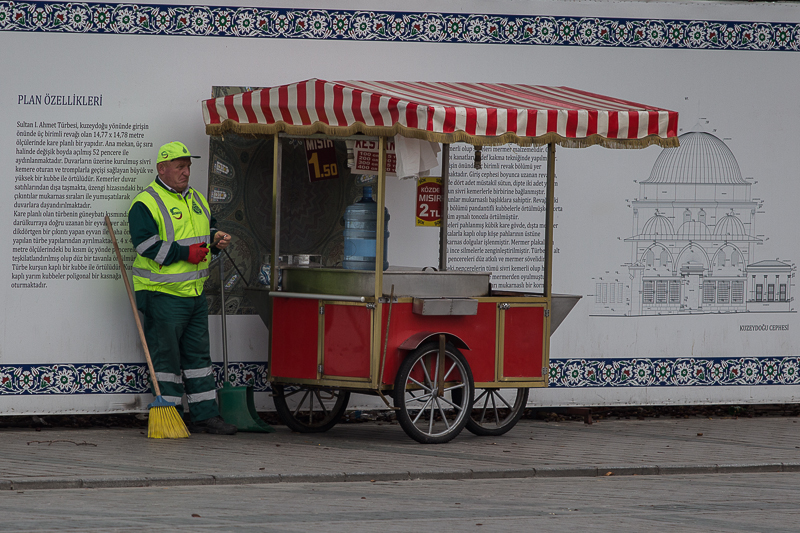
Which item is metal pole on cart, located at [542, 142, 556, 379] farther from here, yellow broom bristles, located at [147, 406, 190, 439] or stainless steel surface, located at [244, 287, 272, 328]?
yellow broom bristles, located at [147, 406, 190, 439]

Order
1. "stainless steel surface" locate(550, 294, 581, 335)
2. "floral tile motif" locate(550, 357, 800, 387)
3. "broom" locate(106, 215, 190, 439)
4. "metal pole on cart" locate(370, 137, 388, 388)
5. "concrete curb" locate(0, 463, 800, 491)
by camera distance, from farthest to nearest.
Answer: "floral tile motif" locate(550, 357, 800, 387)
"stainless steel surface" locate(550, 294, 581, 335)
"broom" locate(106, 215, 190, 439)
"metal pole on cart" locate(370, 137, 388, 388)
"concrete curb" locate(0, 463, 800, 491)

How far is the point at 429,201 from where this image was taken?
9727 millimetres

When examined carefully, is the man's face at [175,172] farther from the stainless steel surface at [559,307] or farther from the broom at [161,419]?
the stainless steel surface at [559,307]

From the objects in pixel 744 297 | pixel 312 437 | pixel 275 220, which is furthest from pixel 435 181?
pixel 744 297

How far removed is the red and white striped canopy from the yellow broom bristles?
2137 mm

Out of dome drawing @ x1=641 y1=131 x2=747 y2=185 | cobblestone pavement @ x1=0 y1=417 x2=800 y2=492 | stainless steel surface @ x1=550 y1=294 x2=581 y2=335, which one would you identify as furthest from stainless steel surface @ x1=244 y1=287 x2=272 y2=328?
dome drawing @ x1=641 y1=131 x2=747 y2=185

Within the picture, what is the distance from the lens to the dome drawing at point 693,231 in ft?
33.5

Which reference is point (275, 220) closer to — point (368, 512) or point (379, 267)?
point (379, 267)

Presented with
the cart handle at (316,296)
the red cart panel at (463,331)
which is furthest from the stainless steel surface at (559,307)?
the cart handle at (316,296)

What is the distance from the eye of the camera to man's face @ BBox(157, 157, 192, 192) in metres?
8.77

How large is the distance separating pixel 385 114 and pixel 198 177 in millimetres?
2030

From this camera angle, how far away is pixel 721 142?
10250 mm

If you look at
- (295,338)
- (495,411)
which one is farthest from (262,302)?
(495,411)

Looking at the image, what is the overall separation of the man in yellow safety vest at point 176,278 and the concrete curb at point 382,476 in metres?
1.73
